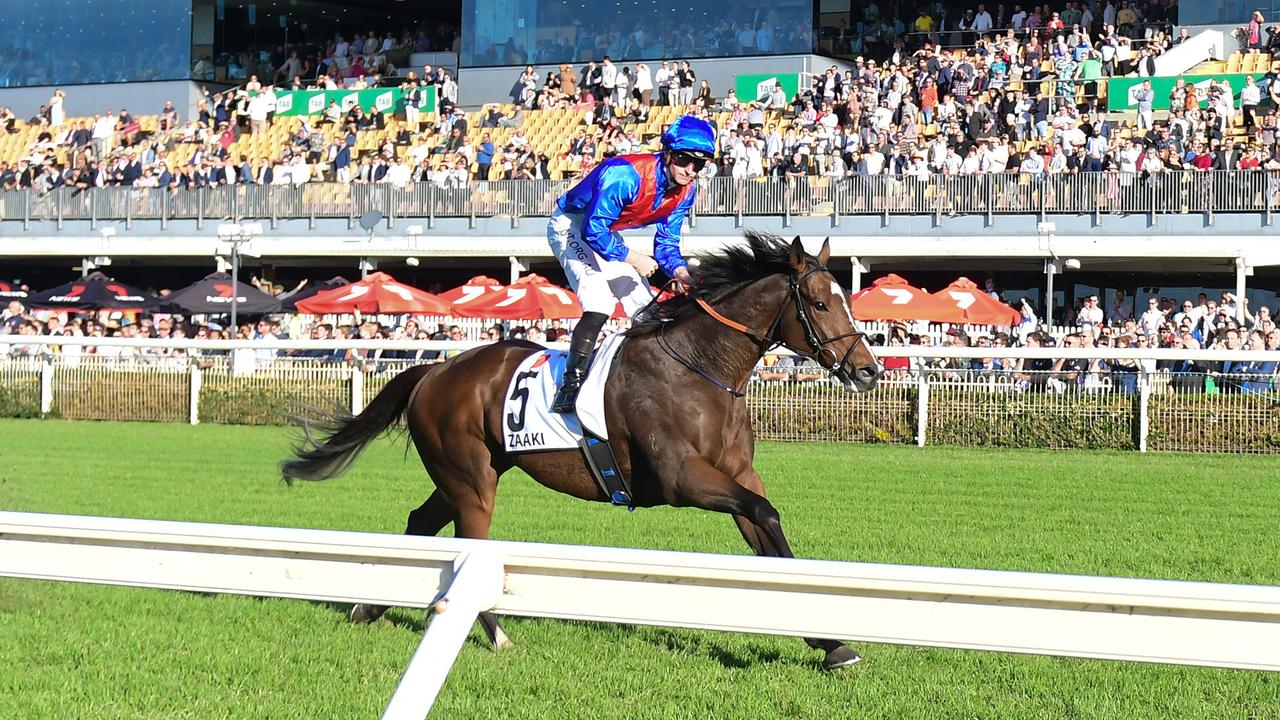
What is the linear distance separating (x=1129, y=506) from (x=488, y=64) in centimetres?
2119

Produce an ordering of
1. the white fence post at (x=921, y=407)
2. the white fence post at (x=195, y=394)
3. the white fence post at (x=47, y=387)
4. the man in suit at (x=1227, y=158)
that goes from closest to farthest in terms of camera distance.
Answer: the white fence post at (x=921, y=407), the white fence post at (x=195, y=394), the white fence post at (x=47, y=387), the man in suit at (x=1227, y=158)

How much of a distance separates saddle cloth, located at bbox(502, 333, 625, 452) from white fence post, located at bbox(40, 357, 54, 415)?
1156cm

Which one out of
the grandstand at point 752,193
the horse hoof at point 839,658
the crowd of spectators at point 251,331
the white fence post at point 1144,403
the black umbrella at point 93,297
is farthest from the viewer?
the black umbrella at point 93,297

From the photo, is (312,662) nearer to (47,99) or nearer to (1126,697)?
(1126,697)

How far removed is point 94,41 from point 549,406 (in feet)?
94.6

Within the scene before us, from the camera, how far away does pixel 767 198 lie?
786 inches

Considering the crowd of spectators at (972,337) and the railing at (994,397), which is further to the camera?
the crowd of spectators at (972,337)

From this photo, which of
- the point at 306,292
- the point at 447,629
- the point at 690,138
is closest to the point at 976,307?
the point at 306,292

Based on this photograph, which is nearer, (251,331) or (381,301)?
(381,301)

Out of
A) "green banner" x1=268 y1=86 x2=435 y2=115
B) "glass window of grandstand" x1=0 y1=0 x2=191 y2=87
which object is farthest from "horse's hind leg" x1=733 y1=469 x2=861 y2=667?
"glass window of grandstand" x1=0 y1=0 x2=191 y2=87

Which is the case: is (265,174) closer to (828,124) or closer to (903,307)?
(828,124)

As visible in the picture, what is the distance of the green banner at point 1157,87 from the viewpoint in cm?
1959

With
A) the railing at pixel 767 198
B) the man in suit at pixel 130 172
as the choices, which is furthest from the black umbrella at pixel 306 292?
the man in suit at pixel 130 172

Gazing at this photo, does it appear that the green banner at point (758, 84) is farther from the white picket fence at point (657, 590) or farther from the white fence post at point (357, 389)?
the white picket fence at point (657, 590)
